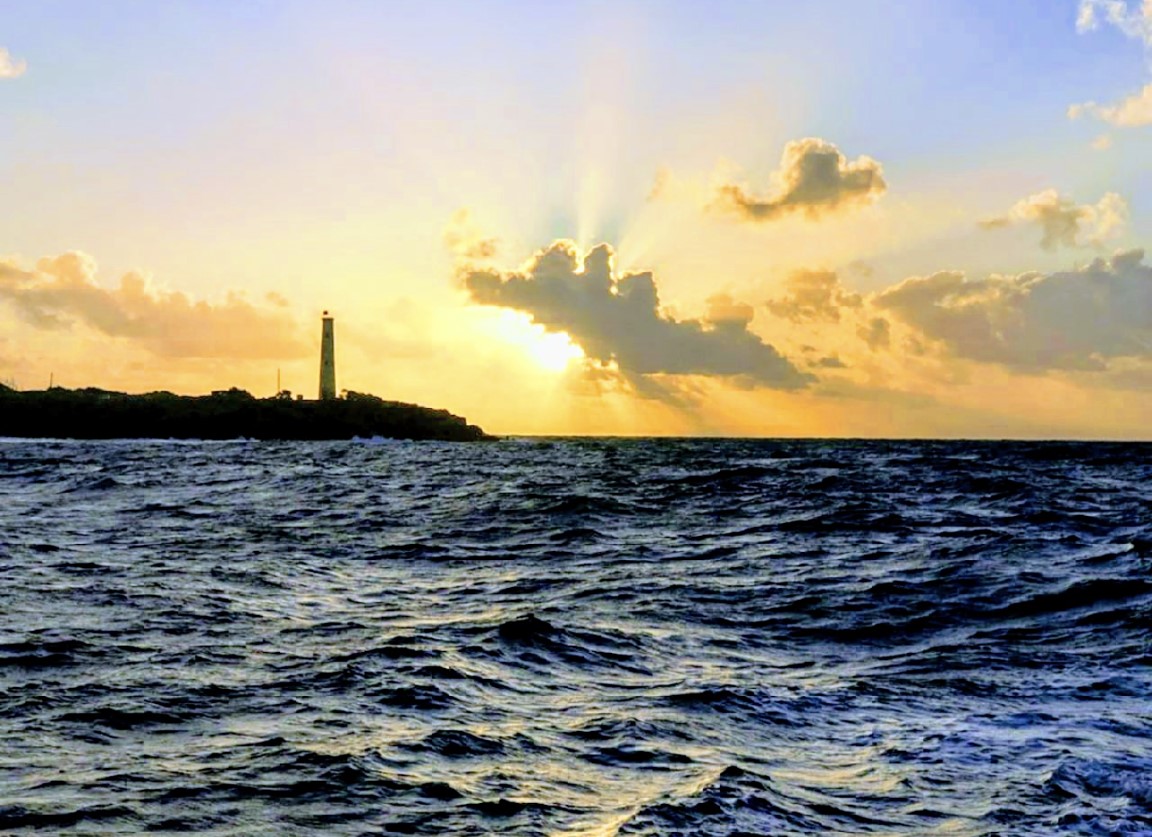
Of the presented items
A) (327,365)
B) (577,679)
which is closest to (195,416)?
(327,365)

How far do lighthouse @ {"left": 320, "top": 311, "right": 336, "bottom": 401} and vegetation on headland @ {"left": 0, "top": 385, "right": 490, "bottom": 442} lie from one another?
8.98ft

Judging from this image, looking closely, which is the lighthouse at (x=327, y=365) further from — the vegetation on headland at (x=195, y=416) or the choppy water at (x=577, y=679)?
the choppy water at (x=577, y=679)

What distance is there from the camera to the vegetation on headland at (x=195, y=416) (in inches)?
5418

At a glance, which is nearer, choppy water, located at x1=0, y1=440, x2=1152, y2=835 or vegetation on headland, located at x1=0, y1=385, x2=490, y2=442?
choppy water, located at x1=0, y1=440, x2=1152, y2=835

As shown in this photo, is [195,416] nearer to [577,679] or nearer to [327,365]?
[327,365]

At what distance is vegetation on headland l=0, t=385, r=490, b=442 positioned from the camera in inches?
5418

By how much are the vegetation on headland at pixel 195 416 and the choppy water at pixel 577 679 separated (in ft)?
381

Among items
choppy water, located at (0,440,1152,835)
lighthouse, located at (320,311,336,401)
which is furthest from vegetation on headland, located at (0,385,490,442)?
choppy water, located at (0,440,1152,835)

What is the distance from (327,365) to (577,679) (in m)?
154

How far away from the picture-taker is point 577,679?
40.7ft

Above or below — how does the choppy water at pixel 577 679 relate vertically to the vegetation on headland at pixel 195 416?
below

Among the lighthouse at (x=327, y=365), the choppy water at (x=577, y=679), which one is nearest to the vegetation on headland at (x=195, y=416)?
the lighthouse at (x=327, y=365)

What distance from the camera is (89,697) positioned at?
10781 mm

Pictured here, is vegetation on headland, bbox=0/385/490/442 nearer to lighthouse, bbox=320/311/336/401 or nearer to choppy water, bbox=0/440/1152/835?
lighthouse, bbox=320/311/336/401
